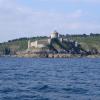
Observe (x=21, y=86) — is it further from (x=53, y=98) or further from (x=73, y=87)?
(x=53, y=98)

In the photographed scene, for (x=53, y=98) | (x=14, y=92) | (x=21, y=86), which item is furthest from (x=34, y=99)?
(x=21, y=86)

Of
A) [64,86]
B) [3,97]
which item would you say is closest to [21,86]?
[64,86]

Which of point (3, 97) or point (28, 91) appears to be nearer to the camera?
point (3, 97)

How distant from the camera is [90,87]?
49562 millimetres

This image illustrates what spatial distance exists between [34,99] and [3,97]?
2893 millimetres

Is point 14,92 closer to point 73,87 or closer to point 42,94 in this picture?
point 42,94

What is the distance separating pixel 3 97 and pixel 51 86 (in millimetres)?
10187

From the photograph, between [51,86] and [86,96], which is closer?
[86,96]

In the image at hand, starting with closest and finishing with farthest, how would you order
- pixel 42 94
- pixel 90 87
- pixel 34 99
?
pixel 34 99, pixel 42 94, pixel 90 87

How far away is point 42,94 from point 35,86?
253 inches

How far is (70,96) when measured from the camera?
140 feet

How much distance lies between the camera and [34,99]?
40.2 metres

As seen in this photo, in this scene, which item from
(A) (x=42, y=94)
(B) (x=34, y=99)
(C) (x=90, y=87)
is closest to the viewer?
(B) (x=34, y=99)

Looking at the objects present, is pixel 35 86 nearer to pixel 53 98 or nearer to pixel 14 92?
pixel 14 92
